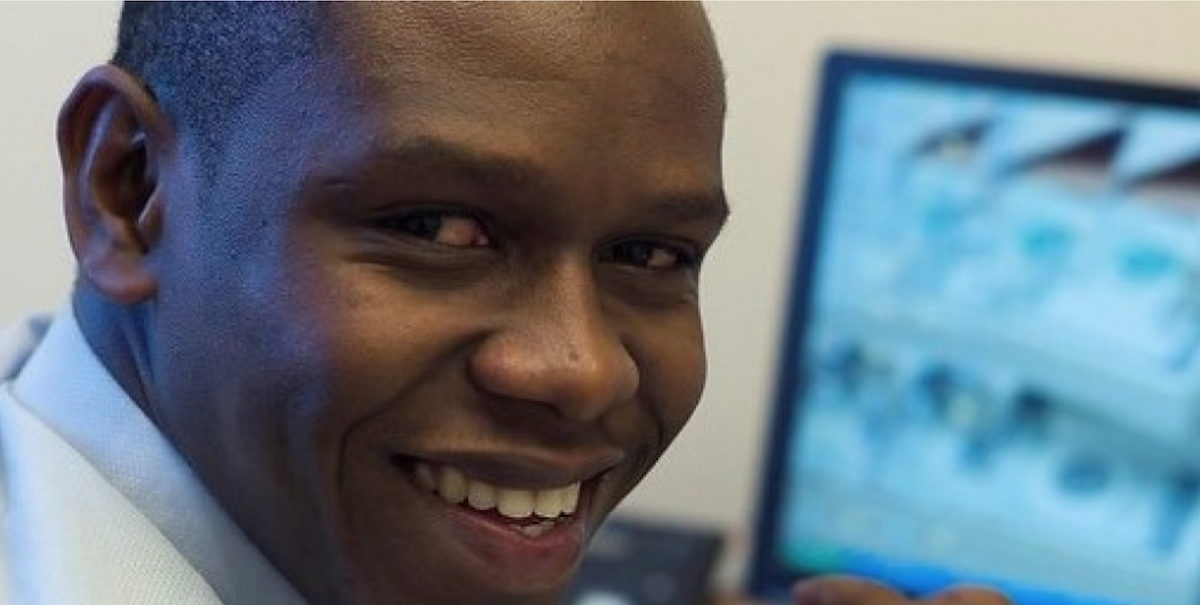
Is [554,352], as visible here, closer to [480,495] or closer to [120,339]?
[480,495]

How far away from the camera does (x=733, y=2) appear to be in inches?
45.7

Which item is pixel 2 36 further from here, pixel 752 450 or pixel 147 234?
pixel 752 450

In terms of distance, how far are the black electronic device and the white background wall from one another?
80mm

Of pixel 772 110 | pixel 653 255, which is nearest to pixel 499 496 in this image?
pixel 653 255

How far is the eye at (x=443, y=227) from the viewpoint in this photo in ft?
1.81

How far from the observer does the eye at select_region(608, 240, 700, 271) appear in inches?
23.2

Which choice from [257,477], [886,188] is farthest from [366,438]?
[886,188]

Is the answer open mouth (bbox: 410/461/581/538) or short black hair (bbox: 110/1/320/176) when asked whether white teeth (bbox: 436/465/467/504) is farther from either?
short black hair (bbox: 110/1/320/176)

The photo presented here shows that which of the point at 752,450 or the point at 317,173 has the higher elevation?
the point at 317,173

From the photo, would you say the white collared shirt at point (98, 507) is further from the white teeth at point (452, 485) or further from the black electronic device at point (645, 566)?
the black electronic device at point (645, 566)

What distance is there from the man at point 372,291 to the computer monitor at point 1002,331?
1.63ft

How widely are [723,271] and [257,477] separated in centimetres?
77

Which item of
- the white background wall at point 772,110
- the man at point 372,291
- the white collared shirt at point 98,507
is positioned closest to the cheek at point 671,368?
the man at point 372,291

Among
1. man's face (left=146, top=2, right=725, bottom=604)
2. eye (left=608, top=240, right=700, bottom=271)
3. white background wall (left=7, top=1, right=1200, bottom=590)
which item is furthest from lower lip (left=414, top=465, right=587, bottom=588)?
white background wall (left=7, top=1, right=1200, bottom=590)
